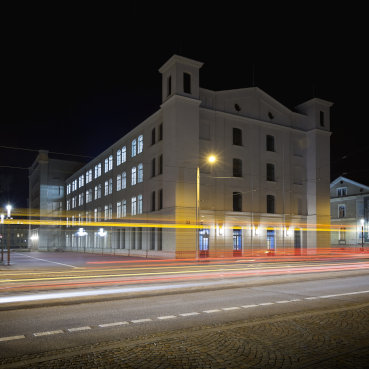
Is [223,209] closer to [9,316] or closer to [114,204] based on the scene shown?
[114,204]

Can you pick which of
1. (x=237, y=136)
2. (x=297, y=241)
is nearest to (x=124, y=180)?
(x=237, y=136)

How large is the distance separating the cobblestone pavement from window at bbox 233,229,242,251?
33.7 m

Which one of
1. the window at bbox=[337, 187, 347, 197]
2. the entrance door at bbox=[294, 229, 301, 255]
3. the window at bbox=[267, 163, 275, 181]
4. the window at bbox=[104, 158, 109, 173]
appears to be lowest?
the entrance door at bbox=[294, 229, 301, 255]

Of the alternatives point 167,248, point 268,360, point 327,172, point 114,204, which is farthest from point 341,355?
point 114,204

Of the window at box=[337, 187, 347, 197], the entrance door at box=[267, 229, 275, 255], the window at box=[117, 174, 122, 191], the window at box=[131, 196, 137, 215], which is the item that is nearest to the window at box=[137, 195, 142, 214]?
the window at box=[131, 196, 137, 215]

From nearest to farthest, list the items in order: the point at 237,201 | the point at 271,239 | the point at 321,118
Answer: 1. the point at 237,201
2. the point at 271,239
3. the point at 321,118

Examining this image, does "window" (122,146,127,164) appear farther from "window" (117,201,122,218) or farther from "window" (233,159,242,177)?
"window" (233,159,242,177)

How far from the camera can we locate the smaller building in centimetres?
6158

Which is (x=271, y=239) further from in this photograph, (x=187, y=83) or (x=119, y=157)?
(x=119, y=157)

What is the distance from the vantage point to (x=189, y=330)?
8.02 m

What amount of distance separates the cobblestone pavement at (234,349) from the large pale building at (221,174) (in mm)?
26626

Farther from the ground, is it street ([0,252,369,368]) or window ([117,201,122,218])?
window ([117,201,122,218])

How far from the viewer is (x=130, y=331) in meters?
8.11

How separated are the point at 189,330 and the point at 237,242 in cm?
3503
